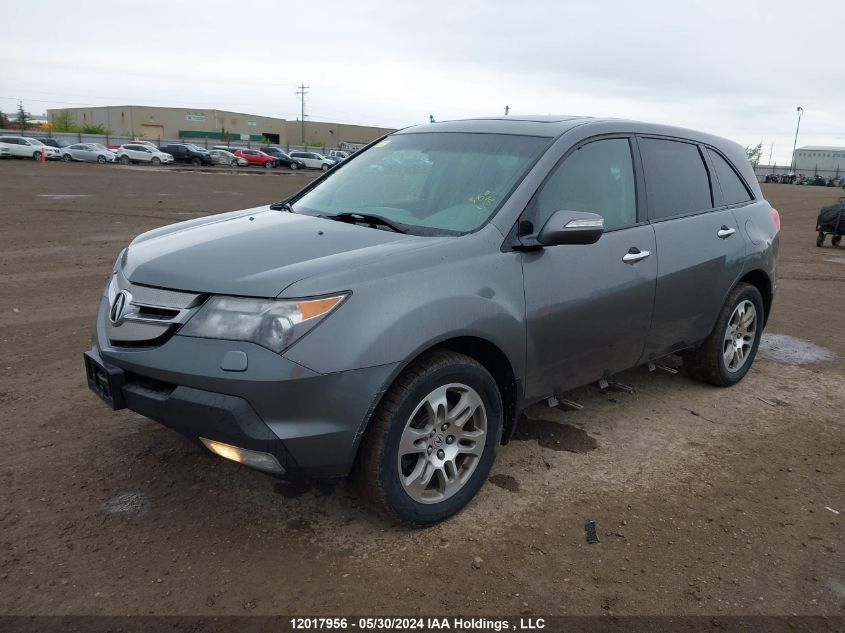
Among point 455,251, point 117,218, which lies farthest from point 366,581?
point 117,218

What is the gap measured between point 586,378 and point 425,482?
4.08 ft

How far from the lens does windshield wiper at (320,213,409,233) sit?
11.1 ft

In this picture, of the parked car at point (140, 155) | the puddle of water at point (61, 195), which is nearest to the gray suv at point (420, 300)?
the puddle of water at point (61, 195)

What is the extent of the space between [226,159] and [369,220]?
169 ft

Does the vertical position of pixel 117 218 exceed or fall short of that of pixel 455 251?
it falls short

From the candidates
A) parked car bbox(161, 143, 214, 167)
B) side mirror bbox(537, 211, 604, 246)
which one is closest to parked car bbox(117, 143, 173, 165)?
parked car bbox(161, 143, 214, 167)

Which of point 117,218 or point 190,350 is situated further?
point 117,218

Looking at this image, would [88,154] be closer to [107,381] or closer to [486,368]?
[107,381]

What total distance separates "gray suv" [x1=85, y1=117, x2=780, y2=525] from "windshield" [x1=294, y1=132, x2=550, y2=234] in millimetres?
Answer: 14

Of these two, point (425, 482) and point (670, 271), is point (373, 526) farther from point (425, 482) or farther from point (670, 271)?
point (670, 271)

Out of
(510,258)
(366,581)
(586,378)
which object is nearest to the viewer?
(366,581)

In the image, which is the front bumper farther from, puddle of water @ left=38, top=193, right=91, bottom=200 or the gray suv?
puddle of water @ left=38, top=193, right=91, bottom=200

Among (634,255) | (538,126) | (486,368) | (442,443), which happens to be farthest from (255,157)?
(442,443)

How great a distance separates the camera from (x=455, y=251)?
310 cm
